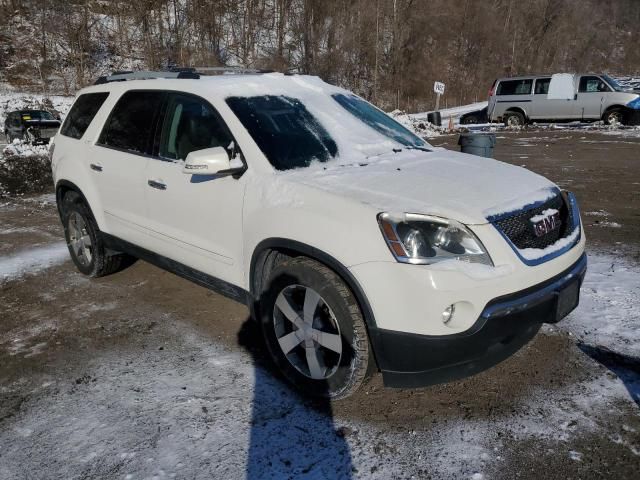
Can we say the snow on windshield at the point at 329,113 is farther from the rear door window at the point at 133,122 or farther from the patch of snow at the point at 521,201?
the patch of snow at the point at 521,201

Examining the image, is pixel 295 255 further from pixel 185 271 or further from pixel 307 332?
pixel 185 271

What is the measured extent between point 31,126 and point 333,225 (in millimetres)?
17010

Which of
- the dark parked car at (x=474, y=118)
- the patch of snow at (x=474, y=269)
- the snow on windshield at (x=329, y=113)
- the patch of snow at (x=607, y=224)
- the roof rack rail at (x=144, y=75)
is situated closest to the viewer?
the patch of snow at (x=474, y=269)

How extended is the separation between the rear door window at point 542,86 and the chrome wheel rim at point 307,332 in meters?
18.4

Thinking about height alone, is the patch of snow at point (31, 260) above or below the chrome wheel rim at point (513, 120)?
below

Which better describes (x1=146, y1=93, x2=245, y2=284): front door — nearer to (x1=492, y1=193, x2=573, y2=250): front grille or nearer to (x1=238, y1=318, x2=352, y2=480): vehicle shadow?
(x1=238, y1=318, x2=352, y2=480): vehicle shadow

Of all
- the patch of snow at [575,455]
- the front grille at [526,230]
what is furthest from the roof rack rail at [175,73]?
the patch of snow at [575,455]

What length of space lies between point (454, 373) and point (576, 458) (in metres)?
0.68

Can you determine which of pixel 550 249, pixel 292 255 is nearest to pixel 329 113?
pixel 292 255

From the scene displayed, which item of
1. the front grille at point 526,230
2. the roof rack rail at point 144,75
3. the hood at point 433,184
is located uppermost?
the roof rack rail at point 144,75

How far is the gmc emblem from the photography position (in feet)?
8.97

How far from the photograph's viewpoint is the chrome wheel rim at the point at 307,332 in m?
2.79

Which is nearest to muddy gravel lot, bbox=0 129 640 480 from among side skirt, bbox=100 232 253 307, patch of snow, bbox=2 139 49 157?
side skirt, bbox=100 232 253 307

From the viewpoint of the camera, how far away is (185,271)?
12.2 ft
